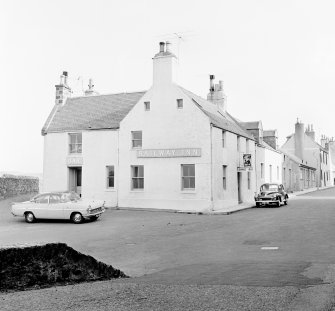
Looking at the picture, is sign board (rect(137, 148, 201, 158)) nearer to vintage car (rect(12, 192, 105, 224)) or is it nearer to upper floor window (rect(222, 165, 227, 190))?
upper floor window (rect(222, 165, 227, 190))

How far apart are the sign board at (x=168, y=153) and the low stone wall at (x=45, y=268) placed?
1767 centimetres

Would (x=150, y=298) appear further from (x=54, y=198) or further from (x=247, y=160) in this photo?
(x=247, y=160)

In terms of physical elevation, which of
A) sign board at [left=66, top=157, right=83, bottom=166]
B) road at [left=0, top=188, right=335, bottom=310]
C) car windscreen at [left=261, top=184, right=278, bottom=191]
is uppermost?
sign board at [left=66, top=157, right=83, bottom=166]

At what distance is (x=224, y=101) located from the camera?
121ft

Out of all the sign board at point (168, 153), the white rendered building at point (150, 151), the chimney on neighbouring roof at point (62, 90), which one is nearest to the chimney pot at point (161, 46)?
the white rendered building at point (150, 151)

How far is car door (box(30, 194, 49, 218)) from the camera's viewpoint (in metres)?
21.4

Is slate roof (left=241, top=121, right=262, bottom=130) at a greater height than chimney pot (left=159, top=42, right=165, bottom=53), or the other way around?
chimney pot (left=159, top=42, right=165, bottom=53)

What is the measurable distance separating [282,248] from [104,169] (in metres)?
17.7

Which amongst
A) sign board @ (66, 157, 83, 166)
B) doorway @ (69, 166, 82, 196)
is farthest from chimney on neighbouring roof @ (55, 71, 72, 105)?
doorway @ (69, 166, 82, 196)

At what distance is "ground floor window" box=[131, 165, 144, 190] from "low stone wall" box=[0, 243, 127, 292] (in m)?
18.8

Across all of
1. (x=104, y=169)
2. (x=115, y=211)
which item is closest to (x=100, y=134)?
(x=104, y=169)

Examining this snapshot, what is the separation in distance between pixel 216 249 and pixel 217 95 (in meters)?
25.6

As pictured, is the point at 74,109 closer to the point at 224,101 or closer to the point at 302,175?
the point at 224,101

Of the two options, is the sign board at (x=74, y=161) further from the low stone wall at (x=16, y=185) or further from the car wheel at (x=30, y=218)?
the car wheel at (x=30, y=218)
